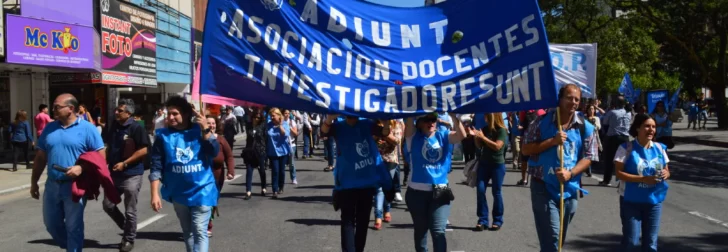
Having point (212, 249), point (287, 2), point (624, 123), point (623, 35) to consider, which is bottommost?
point (212, 249)

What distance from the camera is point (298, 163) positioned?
66.6ft

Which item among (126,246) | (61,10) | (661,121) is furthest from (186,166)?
(61,10)

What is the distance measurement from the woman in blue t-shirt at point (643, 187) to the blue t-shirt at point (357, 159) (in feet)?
6.49

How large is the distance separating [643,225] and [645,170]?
18.0 inches

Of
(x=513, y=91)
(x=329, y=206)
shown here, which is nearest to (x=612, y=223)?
(x=329, y=206)

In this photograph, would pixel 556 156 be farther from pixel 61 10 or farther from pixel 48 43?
pixel 61 10

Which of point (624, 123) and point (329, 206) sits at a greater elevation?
point (624, 123)

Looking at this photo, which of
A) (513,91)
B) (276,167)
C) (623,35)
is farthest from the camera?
(623,35)

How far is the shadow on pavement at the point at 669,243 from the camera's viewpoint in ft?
26.6

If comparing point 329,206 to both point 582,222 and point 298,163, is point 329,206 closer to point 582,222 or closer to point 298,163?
point 582,222

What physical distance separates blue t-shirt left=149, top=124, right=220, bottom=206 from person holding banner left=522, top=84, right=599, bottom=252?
8.20ft

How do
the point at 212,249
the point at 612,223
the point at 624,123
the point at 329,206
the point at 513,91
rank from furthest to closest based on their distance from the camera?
1. the point at 624,123
2. the point at 329,206
3. the point at 612,223
4. the point at 212,249
5. the point at 513,91

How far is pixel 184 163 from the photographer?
598 centimetres

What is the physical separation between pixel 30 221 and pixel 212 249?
3.76 meters
